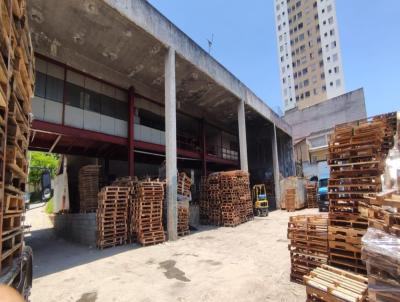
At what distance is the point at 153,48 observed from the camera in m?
13.1

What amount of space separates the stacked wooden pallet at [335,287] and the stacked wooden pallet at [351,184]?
A: 85cm

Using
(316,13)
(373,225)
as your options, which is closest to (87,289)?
(373,225)

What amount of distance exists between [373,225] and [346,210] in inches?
55.9

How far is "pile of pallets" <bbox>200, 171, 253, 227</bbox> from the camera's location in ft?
50.5

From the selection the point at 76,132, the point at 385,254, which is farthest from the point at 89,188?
the point at 385,254

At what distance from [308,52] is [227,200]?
54.4 meters

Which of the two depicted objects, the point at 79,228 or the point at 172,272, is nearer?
the point at 172,272

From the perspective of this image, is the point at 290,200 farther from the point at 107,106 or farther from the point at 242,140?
the point at 107,106

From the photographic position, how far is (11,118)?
3.10 metres

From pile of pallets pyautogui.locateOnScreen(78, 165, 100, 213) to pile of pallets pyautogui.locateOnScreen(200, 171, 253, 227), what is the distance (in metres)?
6.66

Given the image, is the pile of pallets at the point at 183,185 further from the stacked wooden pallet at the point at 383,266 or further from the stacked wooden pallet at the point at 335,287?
the stacked wooden pallet at the point at 383,266

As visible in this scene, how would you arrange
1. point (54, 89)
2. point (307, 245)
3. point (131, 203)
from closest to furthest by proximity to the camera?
point (307, 245)
point (131, 203)
point (54, 89)

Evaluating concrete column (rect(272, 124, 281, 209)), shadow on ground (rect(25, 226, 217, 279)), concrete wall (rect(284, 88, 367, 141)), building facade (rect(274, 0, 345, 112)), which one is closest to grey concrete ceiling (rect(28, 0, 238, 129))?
shadow on ground (rect(25, 226, 217, 279))

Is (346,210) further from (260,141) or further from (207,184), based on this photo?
(260,141)
